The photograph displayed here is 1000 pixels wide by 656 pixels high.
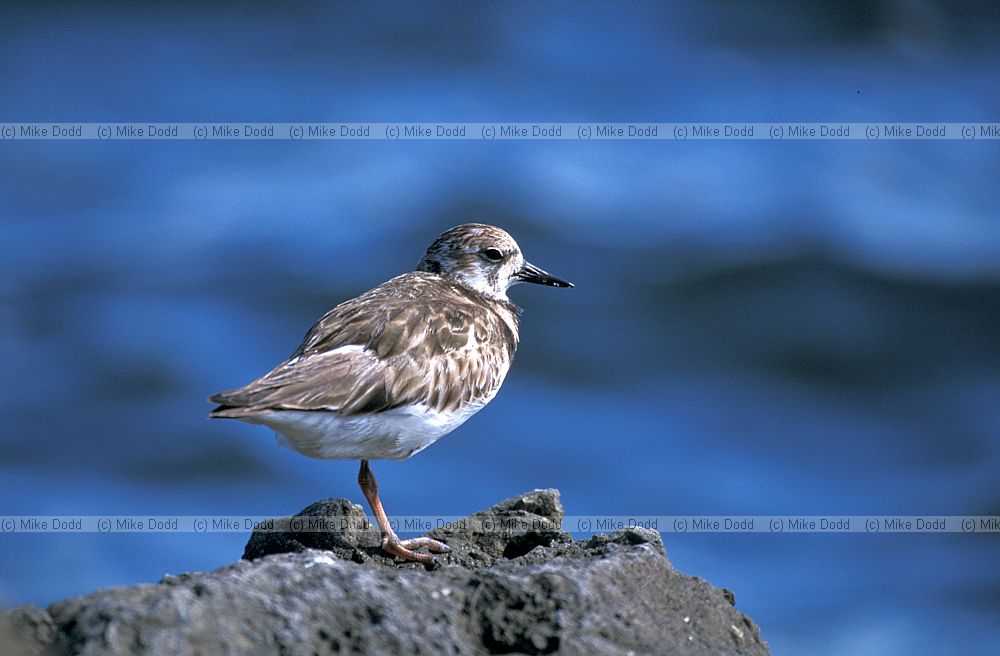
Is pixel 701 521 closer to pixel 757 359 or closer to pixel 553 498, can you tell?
pixel 757 359

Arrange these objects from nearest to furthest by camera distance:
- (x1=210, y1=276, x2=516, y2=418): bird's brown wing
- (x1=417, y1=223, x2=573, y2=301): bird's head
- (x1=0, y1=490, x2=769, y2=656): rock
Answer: (x1=0, y1=490, x2=769, y2=656): rock → (x1=210, y1=276, x2=516, y2=418): bird's brown wing → (x1=417, y1=223, x2=573, y2=301): bird's head

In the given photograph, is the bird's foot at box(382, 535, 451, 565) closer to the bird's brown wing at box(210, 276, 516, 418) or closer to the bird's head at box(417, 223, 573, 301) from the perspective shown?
the bird's brown wing at box(210, 276, 516, 418)

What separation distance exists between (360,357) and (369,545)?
0.85 meters

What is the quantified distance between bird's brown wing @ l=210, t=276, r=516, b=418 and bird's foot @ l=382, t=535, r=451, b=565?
61cm

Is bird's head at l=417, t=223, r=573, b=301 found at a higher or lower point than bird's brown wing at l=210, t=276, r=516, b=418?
higher

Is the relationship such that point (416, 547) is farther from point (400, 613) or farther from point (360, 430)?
point (400, 613)

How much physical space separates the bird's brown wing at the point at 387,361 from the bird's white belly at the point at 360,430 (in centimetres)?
4

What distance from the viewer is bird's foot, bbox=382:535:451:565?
17.5ft

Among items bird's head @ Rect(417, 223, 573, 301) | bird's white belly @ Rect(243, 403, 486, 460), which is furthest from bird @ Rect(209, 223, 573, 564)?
bird's head @ Rect(417, 223, 573, 301)

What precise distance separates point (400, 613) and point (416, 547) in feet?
6.21

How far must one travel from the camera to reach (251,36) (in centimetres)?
1795

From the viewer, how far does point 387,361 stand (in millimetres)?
5793

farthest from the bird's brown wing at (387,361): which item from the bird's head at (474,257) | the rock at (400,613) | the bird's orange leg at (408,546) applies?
the rock at (400,613)

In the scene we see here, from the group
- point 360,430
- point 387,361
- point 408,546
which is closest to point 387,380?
point 387,361
